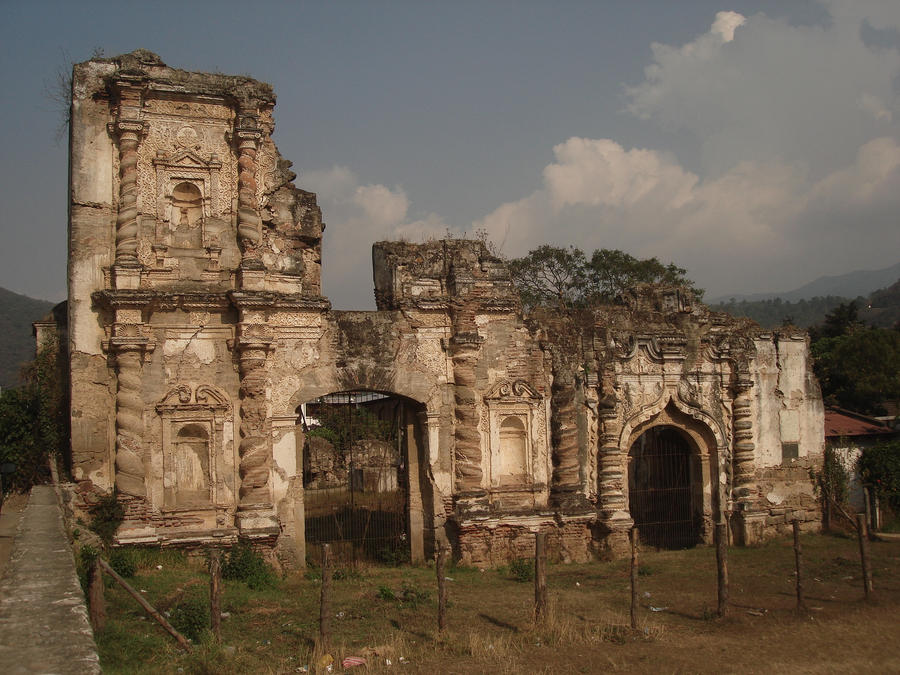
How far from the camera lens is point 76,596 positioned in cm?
563

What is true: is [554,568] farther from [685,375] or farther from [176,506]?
[176,506]

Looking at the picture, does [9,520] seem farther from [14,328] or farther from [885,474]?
[14,328]

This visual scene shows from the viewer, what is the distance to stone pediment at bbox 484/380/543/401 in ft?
49.0

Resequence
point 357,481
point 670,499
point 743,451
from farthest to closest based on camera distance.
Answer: point 357,481 < point 670,499 < point 743,451

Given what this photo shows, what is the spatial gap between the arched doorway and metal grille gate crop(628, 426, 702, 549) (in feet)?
15.2

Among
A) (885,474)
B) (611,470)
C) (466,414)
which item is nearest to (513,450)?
(466,414)

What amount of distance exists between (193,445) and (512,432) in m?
5.59

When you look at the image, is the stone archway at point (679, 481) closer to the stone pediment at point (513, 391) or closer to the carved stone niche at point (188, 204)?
the stone pediment at point (513, 391)

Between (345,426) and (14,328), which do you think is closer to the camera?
(345,426)

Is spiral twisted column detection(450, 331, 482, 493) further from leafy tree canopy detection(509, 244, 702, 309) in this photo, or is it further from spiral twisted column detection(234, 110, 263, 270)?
leafy tree canopy detection(509, 244, 702, 309)

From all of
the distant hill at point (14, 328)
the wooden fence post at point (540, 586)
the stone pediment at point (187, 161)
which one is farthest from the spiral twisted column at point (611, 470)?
the distant hill at point (14, 328)

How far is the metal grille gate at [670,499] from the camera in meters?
16.8

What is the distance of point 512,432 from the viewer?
15.3 meters

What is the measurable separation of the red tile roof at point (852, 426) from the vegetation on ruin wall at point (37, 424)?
16.7 m
